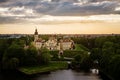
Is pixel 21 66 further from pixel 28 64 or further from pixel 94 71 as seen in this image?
pixel 94 71

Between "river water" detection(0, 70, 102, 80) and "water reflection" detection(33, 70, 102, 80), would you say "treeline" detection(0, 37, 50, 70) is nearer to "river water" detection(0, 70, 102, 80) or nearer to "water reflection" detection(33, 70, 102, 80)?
"river water" detection(0, 70, 102, 80)

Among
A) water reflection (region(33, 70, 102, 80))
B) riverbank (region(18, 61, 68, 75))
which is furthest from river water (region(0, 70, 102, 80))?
riverbank (region(18, 61, 68, 75))

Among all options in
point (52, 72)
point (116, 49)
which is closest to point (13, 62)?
point (52, 72)

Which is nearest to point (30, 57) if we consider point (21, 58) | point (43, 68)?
point (21, 58)

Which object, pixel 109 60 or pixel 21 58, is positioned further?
pixel 21 58

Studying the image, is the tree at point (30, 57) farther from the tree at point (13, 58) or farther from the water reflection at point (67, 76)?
the water reflection at point (67, 76)

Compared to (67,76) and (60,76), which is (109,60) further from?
(60,76)

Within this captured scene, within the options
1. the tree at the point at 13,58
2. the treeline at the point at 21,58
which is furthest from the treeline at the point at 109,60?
the tree at the point at 13,58

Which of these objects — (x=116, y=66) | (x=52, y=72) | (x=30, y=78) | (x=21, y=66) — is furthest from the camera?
(x=21, y=66)
